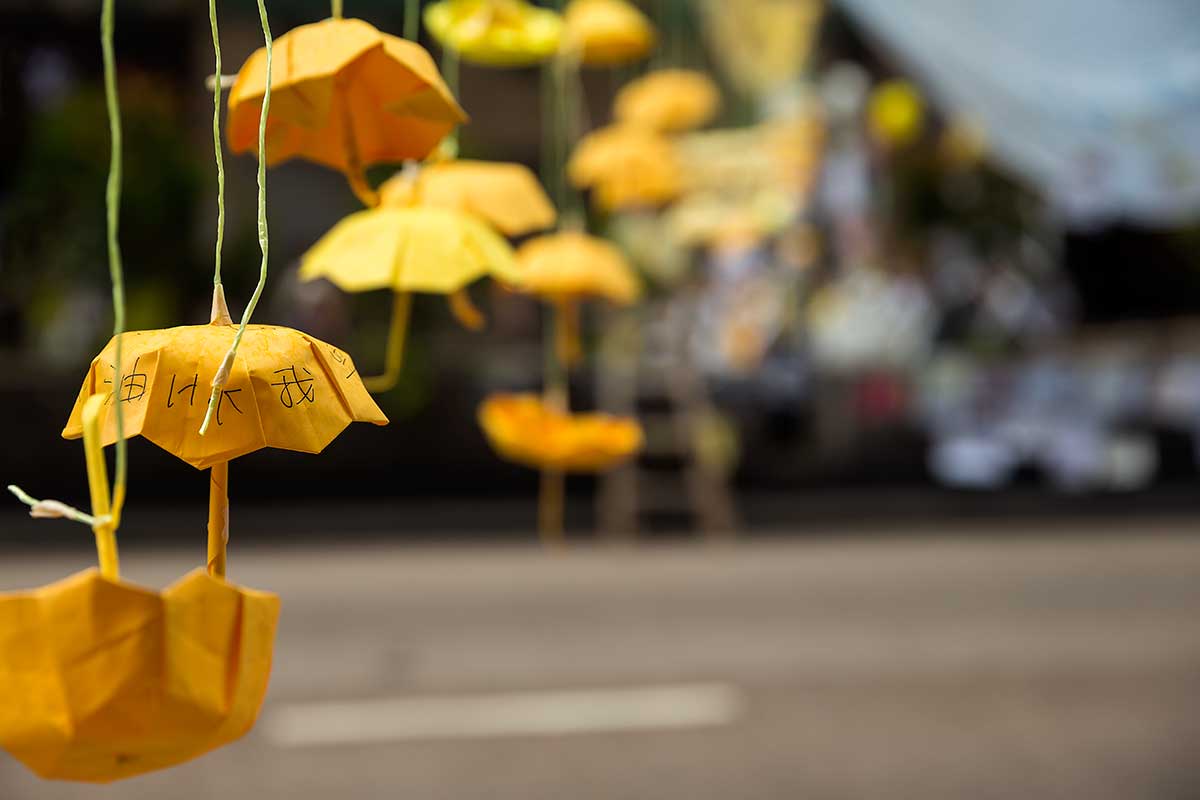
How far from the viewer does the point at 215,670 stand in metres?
0.19

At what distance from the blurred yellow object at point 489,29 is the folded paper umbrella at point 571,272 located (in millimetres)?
86

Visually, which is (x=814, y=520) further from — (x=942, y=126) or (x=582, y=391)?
(x=942, y=126)

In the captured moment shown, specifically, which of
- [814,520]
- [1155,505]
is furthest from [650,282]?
[1155,505]

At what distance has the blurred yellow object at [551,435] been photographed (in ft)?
1.50

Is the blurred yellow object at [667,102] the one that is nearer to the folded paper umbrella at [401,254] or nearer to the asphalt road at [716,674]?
the folded paper umbrella at [401,254]

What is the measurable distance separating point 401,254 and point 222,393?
11cm

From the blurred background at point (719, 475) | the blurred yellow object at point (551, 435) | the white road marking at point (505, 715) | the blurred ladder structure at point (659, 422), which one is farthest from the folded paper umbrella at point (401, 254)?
the white road marking at point (505, 715)

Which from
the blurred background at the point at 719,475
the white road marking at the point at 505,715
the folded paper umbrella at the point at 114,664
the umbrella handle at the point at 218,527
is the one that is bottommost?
the white road marking at the point at 505,715

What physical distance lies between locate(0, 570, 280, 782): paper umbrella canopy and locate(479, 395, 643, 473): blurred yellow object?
0.26m

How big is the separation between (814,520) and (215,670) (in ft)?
14.3

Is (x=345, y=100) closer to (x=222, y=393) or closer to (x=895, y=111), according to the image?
(x=222, y=393)

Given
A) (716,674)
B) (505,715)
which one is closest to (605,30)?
(505,715)

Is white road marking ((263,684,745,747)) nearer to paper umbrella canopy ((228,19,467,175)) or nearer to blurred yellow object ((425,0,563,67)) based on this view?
blurred yellow object ((425,0,563,67))

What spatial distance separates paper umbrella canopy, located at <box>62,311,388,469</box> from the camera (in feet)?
0.70
